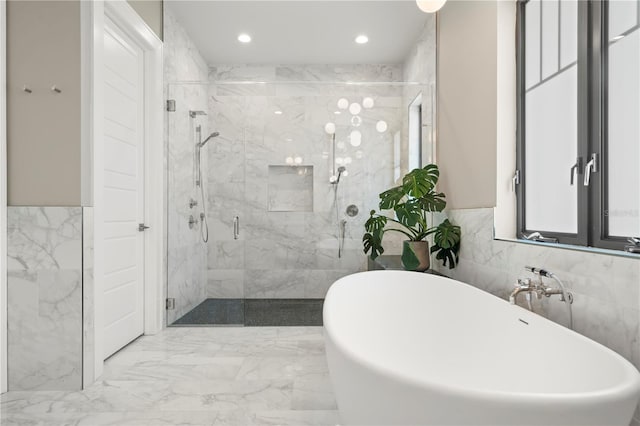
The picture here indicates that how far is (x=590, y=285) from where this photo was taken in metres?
1.43

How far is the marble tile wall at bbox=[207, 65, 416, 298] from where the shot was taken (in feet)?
10.7

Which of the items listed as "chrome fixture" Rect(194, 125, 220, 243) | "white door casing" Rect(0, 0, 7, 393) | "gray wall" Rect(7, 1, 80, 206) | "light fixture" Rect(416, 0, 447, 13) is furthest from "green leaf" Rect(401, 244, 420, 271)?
"white door casing" Rect(0, 0, 7, 393)

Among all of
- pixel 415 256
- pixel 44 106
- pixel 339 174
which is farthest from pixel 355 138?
pixel 44 106

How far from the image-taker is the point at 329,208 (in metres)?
3.29

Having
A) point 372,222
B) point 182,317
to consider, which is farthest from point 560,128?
point 182,317

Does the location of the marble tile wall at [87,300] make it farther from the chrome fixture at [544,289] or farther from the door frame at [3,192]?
the chrome fixture at [544,289]

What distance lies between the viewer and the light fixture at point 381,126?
3260mm

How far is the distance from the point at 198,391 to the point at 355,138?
224 centimetres

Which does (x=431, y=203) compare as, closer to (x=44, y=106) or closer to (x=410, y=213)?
(x=410, y=213)

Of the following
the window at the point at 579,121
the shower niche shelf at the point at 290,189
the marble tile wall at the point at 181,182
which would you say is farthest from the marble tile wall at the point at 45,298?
the window at the point at 579,121

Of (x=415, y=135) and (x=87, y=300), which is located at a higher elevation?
(x=415, y=135)

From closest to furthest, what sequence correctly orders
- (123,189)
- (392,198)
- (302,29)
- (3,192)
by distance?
(3,192) → (123,189) → (392,198) → (302,29)

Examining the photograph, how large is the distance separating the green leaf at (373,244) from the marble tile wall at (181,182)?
4.57 feet

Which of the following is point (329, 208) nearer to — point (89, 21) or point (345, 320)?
point (345, 320)
